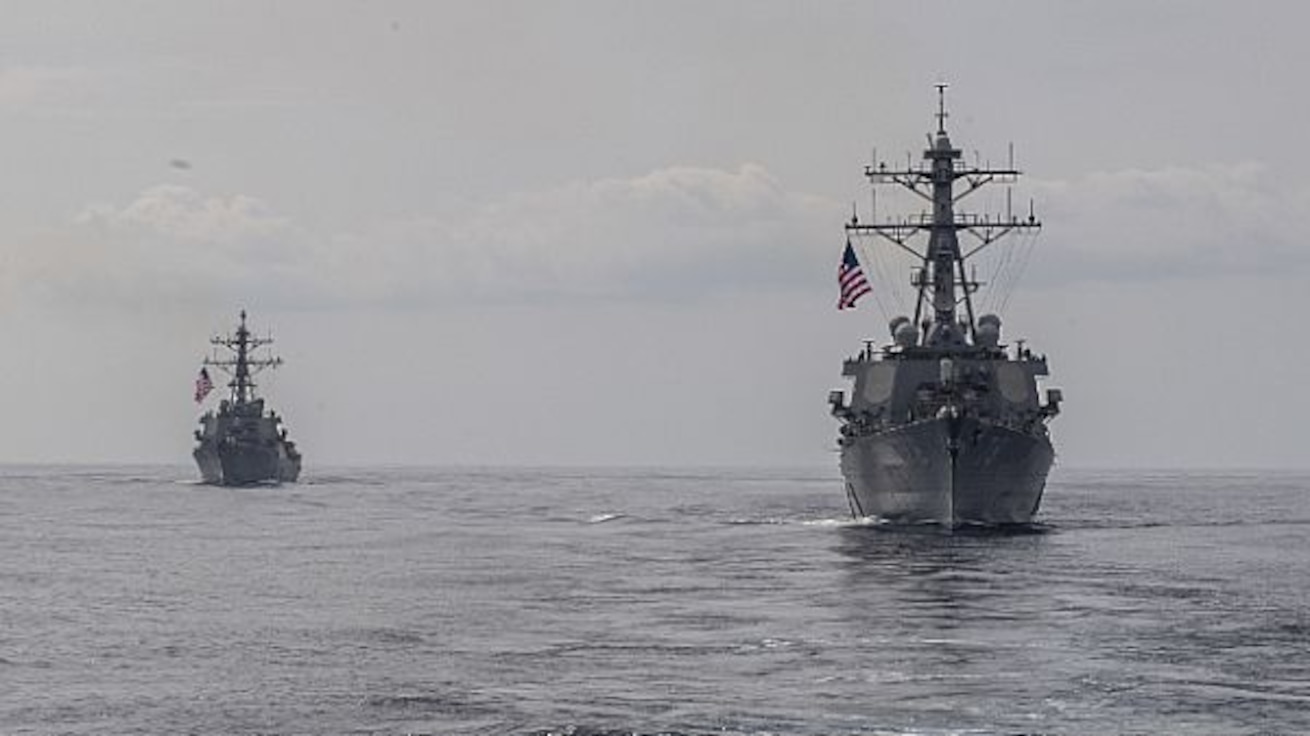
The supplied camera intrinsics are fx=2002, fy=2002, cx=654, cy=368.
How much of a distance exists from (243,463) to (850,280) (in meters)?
103

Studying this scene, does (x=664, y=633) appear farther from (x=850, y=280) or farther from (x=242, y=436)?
(x=242, y=436)

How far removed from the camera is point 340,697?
34500mm

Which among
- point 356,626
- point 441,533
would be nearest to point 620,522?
point 441,533

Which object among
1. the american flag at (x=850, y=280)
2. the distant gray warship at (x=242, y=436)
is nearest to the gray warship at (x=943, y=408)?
the american flag at (x=850, y=280)

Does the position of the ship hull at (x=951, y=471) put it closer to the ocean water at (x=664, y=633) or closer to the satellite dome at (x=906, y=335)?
the ocean water at (x=664, y=633)

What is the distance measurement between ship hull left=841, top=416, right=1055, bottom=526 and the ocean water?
1.41 m

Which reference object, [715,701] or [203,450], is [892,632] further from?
[203,450]

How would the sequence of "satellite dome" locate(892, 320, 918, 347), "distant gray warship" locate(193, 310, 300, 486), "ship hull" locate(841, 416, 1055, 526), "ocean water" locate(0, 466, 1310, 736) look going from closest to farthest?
"ocean water" locate(0, 466, 1310, 736) < "ship hull" locate(841, 416, 1055, 526) < "satellite dome" locate(892, 320, 918, 347) < "distant gray warship" locate(193, 310, 300, 486)

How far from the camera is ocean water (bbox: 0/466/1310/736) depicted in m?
32.2

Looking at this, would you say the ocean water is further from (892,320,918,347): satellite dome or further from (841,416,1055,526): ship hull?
(892,320,918,347): satellite dome

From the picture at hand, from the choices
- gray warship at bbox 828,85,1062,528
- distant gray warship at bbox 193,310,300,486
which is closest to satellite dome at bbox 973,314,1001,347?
gray warship at bbox 828,85,1062,528

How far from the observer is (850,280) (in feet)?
242

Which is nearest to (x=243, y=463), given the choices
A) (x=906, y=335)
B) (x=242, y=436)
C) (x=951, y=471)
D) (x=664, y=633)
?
(x=242, y=436)

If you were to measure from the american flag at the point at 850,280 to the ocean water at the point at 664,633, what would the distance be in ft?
29.6
